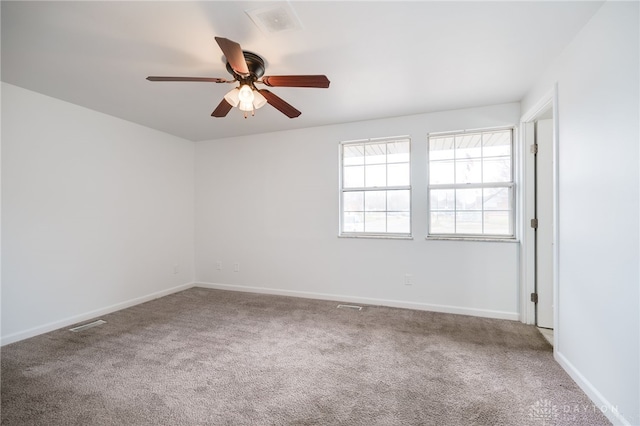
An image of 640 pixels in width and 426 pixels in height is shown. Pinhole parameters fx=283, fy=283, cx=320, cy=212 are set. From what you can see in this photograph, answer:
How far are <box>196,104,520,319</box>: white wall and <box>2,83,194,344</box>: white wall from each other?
2.28ft

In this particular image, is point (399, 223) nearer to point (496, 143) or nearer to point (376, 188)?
point (376, 188)

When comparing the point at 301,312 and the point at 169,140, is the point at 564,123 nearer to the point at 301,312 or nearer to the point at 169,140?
the point at 301,312

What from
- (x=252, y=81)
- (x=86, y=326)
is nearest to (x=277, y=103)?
(x=252, y=81)

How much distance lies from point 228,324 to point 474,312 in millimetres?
2830

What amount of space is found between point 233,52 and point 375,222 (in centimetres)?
276

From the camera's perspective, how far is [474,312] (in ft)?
10.9

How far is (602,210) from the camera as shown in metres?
1.71

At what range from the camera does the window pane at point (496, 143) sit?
3323 millimetres

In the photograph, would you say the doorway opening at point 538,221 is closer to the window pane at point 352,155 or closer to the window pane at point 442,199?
the window pane at point 442,199

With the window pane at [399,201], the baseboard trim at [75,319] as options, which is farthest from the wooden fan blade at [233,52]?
the baseboard trim at [75,319]

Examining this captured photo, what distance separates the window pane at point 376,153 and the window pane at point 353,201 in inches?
18.5

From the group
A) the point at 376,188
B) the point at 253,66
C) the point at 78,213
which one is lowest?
the point at 78,213

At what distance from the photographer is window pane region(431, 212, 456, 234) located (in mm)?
3500

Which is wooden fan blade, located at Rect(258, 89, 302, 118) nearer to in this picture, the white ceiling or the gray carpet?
the white ceiling
